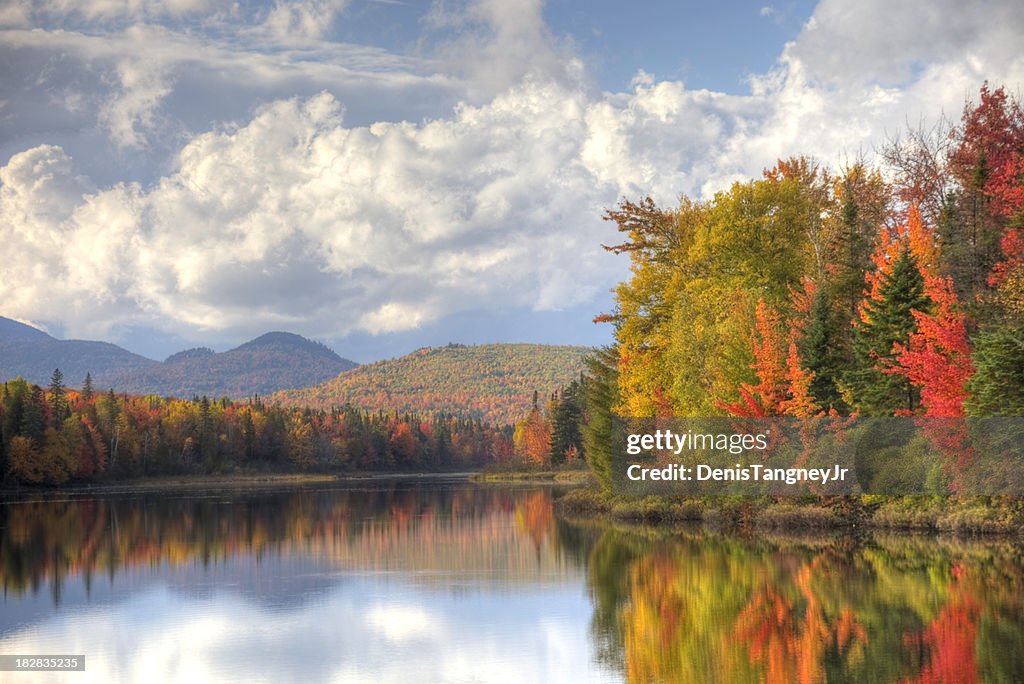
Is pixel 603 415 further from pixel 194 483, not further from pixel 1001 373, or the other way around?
pixel 194 483

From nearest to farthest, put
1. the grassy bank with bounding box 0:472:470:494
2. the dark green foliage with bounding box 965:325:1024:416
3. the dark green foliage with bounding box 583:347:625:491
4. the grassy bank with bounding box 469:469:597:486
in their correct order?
the dark green foliage with bounding box 965:325:1024:416 → the dark green foliage with bounding box 583:347:625:491 → the grassy bank with bounding box 0:472:470:494 → the grassy bank with bounding box 469:469:597:486

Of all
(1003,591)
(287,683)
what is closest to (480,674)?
(287,683)

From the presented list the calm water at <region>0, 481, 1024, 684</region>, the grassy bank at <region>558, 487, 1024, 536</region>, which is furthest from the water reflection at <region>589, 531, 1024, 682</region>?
the grassy bank at <region>558, 487, 1024, 536</region>

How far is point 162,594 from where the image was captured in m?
32.9

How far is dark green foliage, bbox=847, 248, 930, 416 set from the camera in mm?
44938

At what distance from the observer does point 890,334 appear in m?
45.2

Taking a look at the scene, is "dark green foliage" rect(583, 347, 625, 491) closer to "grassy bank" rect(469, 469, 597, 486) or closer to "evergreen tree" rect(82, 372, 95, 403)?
Answer: "grassy bank" rect(469, 469, 597, 486)

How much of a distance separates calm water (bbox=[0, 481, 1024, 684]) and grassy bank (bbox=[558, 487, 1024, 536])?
2.95 m

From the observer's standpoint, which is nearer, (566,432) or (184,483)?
(566,432)

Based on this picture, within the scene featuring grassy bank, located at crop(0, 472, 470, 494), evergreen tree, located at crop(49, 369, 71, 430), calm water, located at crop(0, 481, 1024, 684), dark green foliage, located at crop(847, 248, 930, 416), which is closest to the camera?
calm water, located at crop(0, 481, 1024, 684)

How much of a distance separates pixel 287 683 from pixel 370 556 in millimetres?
23078

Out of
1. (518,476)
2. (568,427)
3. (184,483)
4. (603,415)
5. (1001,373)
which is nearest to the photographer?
(1001,373)

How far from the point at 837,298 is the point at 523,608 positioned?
2961cm

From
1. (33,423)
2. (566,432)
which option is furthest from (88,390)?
(566,432)
